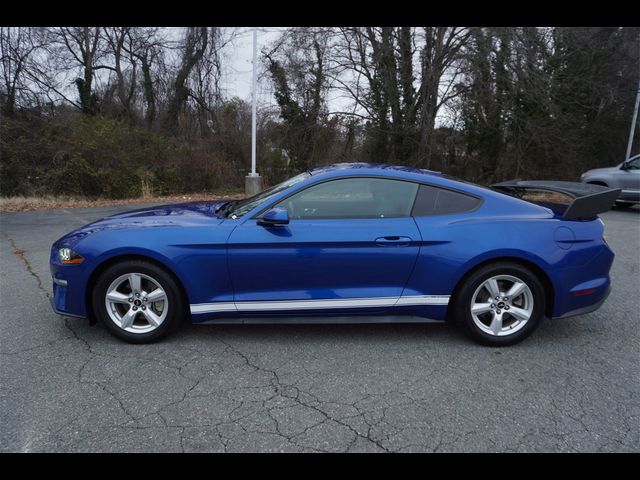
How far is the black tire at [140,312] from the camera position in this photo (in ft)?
10.2

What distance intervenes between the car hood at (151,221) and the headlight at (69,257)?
2.4 inches

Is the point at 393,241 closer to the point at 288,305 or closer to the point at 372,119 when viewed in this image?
the point at 288,305

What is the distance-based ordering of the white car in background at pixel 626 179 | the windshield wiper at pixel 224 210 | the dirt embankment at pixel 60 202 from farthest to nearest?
the dirt embankment at pixel 60 202 < the white car in background at pixel 626 179 < the windshield wiper at pixel 224 210

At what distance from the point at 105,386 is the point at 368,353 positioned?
1860mm

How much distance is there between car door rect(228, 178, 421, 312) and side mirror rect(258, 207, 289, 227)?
0.16ft

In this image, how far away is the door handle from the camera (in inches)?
121

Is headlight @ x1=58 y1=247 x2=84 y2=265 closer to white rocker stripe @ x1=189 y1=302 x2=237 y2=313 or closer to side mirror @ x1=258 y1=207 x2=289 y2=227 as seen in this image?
white rocker stripe @ x1=189 y1=302 x2=237 y2=313

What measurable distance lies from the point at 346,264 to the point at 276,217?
2.12 ft

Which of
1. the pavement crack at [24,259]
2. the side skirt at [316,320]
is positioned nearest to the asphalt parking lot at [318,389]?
the side skirt at [316,320]

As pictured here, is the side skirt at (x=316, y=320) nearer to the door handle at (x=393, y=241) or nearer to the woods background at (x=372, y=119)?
the door handle at (x=393, y=241)

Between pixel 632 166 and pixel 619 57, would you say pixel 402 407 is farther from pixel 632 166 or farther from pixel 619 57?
pixel 619 57

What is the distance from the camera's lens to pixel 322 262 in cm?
308
